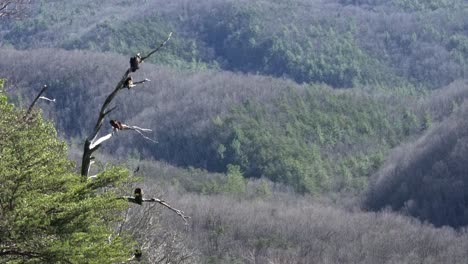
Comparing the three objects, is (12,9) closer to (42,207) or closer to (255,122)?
(42,207)

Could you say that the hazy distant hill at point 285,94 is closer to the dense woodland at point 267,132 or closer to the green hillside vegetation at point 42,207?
the dense woodland at point 267,132

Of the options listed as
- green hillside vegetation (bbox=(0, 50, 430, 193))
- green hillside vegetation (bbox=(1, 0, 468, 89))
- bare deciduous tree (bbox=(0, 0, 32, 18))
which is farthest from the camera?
green hillside vegetation (bbox=(1, 0, 468, 89))

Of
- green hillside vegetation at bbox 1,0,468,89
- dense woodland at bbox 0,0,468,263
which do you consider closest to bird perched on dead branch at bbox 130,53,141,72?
dense woodland at bbox 0,0,468,263

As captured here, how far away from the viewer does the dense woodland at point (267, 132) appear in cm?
6662

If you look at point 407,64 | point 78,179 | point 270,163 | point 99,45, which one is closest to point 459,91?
point 270,163

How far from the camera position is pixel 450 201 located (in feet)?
305

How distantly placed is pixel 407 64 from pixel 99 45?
6279cm

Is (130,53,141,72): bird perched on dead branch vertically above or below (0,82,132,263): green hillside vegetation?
above

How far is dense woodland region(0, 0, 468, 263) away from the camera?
219ft

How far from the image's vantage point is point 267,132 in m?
124

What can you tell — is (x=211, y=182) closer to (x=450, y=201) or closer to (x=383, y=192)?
(x=383, y=192)

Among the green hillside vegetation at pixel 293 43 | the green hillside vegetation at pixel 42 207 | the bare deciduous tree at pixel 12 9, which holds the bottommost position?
the green hillside vegetation at pixel 293 43

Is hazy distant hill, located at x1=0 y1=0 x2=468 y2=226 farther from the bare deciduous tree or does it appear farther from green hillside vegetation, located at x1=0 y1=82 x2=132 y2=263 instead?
green hillside vegetation, located at x1=0 y1=82 x2=132 y2=263

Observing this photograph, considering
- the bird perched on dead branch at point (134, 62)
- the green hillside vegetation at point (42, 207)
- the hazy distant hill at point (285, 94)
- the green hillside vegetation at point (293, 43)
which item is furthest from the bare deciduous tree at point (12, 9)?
the green hillside vegetation at point (293, 43)
